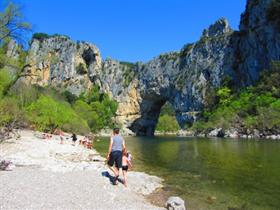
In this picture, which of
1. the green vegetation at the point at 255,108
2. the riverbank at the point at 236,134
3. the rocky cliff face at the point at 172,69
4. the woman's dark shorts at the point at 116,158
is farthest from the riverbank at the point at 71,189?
the rocky cliff face at the point at 172,69

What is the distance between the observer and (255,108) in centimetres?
8512

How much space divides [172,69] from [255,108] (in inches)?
2096

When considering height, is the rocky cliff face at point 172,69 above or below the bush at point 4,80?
above

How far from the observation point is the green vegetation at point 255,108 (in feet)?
249

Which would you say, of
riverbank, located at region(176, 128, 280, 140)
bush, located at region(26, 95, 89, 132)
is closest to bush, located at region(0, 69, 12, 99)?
bush, located at region(26, 95, 89, 132)

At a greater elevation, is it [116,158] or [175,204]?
[116,158]

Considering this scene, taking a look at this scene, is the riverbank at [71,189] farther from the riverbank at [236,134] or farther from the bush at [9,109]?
the riverbank at [236,134]

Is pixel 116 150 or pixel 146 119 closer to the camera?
pixel 116 150

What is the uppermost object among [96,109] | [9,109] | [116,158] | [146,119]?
[96,109]

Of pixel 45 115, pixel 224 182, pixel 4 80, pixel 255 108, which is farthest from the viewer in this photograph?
pixel 255 108

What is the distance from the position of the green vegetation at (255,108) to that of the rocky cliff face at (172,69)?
586 cm

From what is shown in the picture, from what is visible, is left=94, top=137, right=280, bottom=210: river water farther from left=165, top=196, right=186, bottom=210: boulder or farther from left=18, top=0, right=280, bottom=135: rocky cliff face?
left=18, top=0, right=280, bottom=135: rocky cliff face

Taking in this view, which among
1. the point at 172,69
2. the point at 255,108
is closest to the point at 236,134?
the point at 255,108

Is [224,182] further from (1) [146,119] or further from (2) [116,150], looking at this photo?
(1) [146,119]
